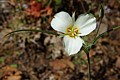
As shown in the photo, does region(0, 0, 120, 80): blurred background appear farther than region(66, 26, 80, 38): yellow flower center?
Yes

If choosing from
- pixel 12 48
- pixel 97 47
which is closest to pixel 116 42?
pixel 97 47

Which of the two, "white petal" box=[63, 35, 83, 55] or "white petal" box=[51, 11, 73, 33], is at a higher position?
"white petal" box=[51, 11, 73, 33]

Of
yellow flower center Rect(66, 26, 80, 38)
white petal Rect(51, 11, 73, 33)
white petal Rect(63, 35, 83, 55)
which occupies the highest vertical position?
white petal Rect(51, 11, 73, 33)

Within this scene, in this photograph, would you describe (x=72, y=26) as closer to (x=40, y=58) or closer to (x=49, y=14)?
(x=40, y=58)

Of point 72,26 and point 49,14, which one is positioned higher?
point 49,14

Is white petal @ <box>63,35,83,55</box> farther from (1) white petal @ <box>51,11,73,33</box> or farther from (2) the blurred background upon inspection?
(2) the blurred background

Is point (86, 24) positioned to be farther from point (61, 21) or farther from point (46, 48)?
point (46, 48)

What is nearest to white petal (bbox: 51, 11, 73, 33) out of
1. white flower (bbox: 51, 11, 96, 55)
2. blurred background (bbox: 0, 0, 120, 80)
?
white flower (bbox: 51, 11, 96, 55)
